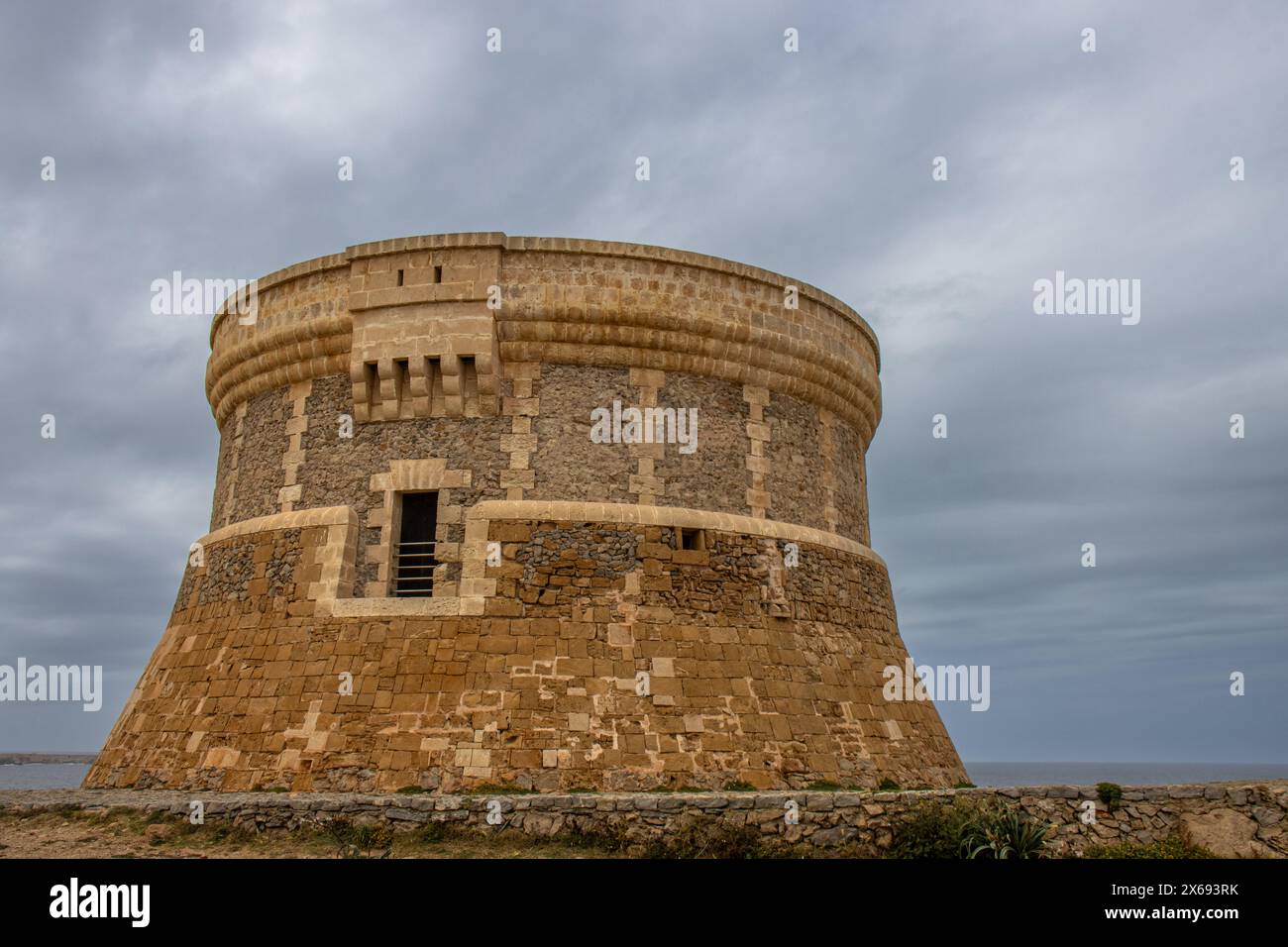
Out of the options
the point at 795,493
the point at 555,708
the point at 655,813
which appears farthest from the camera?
the point at 795,493

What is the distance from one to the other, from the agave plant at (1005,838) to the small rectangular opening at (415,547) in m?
6.86

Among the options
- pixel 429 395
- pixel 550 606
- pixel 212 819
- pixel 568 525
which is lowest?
pixel 212 819

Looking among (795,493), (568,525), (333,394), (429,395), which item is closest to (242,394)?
A: (333,394)

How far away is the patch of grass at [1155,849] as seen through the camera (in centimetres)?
948

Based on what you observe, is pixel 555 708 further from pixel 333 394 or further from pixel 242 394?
pixel 242 394

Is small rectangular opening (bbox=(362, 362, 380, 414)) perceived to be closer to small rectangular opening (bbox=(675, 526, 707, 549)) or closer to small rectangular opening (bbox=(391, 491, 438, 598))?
small rectangular opening (bbox=(391, 491, 438, 598))

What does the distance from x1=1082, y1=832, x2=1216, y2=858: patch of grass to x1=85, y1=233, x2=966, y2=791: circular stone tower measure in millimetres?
3172

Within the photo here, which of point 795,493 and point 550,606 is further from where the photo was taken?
point 795,493

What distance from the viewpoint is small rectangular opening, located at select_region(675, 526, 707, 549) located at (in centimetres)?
1305

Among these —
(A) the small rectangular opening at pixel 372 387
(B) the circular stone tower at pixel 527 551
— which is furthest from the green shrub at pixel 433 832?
(A) the small rectangular opening at pixel 372 387

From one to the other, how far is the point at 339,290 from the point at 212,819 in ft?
23.5

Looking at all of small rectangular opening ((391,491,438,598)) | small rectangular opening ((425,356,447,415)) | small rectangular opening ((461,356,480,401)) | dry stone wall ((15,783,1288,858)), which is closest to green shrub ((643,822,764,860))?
dry stone wall ((15,783,1288,858))

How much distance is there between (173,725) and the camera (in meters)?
12.6
